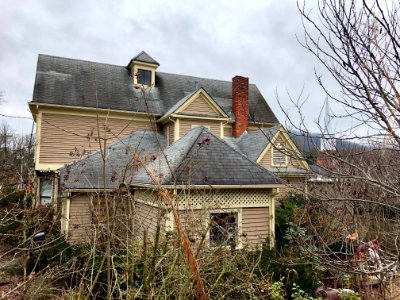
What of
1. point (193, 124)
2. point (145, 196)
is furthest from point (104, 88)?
point (145, 196)

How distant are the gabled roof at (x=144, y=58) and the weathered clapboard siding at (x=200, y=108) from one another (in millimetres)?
4508

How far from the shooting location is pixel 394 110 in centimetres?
266

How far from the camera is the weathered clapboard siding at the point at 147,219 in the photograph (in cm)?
352

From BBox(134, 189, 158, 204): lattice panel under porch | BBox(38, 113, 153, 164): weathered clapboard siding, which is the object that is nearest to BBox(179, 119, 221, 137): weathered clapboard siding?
BBox(38, 113, 153, 164): weathered clapboard siding

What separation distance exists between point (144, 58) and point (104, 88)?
3.40 m

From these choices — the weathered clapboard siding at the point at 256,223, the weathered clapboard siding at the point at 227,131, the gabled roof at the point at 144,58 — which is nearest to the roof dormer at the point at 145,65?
the gabled roof at the point at 144,58

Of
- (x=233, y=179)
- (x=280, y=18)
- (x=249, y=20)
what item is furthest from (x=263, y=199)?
(x=280, y=18)

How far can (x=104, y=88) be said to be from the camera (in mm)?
18406

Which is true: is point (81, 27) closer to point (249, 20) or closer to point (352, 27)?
point (249, 20)

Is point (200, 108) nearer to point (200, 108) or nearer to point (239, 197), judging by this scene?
point (200, 108)

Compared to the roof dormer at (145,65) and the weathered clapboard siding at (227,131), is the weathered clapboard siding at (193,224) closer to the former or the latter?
the weathered clapboard siding at (227,131)

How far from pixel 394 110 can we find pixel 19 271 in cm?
969

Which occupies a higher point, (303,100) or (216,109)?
(216,109)

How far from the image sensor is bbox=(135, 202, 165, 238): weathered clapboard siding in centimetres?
352
